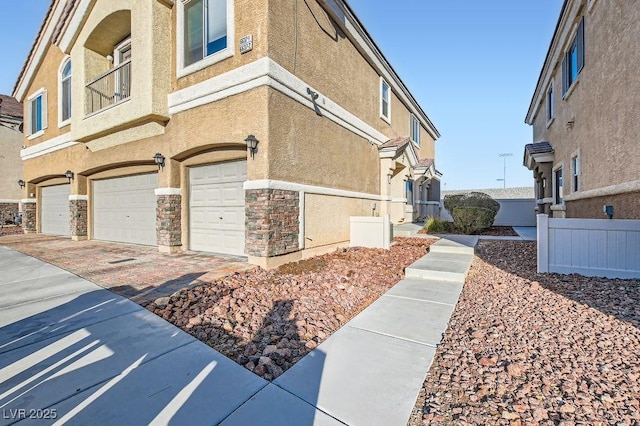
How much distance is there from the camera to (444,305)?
4758 mm

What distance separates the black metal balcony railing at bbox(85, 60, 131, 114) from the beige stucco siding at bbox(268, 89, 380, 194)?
281 inches

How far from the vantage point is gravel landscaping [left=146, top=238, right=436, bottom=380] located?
3.32 meters

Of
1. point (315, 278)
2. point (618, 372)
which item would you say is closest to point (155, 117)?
point (315, 278)

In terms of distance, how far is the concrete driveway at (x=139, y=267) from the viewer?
5.43 meters

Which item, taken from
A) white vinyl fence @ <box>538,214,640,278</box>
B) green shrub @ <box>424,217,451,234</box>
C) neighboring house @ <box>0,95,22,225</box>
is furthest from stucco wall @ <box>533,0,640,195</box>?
neighboring house @ <box>0,95,22,225</box>

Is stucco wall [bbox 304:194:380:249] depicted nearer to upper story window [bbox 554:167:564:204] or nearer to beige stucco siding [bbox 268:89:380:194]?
beige stucco siding [bbox 268:89:380:194]

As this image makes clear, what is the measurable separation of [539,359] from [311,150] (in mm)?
6799

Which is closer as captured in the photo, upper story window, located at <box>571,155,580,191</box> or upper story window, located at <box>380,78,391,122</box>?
upper story window, located at <box>571,155,580,191</box>

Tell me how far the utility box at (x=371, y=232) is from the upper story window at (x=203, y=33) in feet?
20.8

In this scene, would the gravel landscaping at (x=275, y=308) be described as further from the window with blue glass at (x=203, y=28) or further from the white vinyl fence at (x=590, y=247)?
the window with blue glass at (x=203, y=28)

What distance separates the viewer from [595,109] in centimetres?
835

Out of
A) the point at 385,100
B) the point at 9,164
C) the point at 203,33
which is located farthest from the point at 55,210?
the point at 385,100

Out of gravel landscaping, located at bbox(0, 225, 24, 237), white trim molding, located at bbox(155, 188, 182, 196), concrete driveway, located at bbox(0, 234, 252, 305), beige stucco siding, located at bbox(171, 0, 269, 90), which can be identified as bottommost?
concrete driveway, located at bbox(0, 234, 252, 305)

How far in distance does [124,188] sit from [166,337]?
32.7ft
